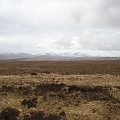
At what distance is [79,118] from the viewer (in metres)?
27.6

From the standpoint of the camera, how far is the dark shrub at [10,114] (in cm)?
2813

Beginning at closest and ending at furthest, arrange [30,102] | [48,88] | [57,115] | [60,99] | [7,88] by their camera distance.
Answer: [57,115], [30,102], [60,99], [48,88], [7,88]

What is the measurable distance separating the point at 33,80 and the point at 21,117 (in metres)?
8.12

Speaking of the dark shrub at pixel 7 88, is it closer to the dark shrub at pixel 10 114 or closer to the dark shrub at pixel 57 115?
the dark shrub at pixel 10 114

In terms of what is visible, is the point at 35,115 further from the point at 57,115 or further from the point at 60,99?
the point at 60,99

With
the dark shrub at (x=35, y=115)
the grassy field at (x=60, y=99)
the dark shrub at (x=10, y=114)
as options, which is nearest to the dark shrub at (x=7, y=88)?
the grassy field at (x=60, y=99)

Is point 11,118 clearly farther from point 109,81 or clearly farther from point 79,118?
point 109,81

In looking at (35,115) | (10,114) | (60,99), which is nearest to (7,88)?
(10,114)

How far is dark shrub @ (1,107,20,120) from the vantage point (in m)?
28.1

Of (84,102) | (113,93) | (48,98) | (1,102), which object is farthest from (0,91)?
(113,93)

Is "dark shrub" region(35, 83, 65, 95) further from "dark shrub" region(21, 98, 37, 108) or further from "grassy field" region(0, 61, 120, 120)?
"dark shrub" region(21, 98, 37, 108)

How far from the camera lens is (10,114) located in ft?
92.7

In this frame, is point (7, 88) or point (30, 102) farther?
point (7, 88)

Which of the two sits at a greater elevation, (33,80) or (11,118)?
(33,80)
